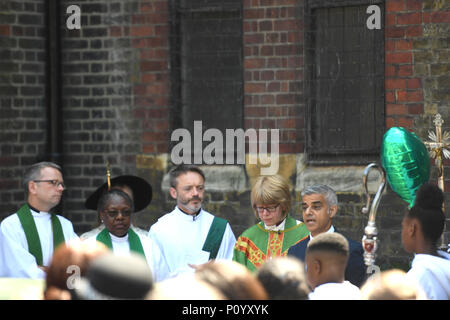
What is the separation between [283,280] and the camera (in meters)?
3.34

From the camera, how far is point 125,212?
6617 millimetres

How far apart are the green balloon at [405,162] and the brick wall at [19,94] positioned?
5.07 m

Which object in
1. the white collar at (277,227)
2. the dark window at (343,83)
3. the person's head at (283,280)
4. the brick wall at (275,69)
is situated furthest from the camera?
the brick wall at (275,69)

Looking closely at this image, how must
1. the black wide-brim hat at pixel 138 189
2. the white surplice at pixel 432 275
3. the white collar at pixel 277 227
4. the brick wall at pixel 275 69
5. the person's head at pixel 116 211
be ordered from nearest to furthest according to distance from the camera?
the white surplice at pixel 432 275, the white collar at pixel 277 227, the person's head at pixel 116 211, the black wide-brim hat at pixel 138 189, the brick wall at pixel 275 69

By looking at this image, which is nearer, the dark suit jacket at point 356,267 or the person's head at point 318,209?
A: the dark suit jacket at point 356,267

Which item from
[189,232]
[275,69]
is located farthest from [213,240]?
[275,69]

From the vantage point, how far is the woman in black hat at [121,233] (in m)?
6.57

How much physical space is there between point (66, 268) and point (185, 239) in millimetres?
3936

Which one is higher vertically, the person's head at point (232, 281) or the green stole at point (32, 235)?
the person's head at point (232, 281)

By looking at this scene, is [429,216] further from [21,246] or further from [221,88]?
[221,88]

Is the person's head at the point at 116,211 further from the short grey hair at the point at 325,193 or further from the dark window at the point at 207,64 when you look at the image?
the dark window at the point at 207,64

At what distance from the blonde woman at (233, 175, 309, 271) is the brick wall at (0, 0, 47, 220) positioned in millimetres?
3916

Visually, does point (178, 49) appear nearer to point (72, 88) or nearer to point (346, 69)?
point (72, 88)

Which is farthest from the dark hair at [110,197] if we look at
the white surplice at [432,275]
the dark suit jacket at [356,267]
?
the white surplice at [432,275]
